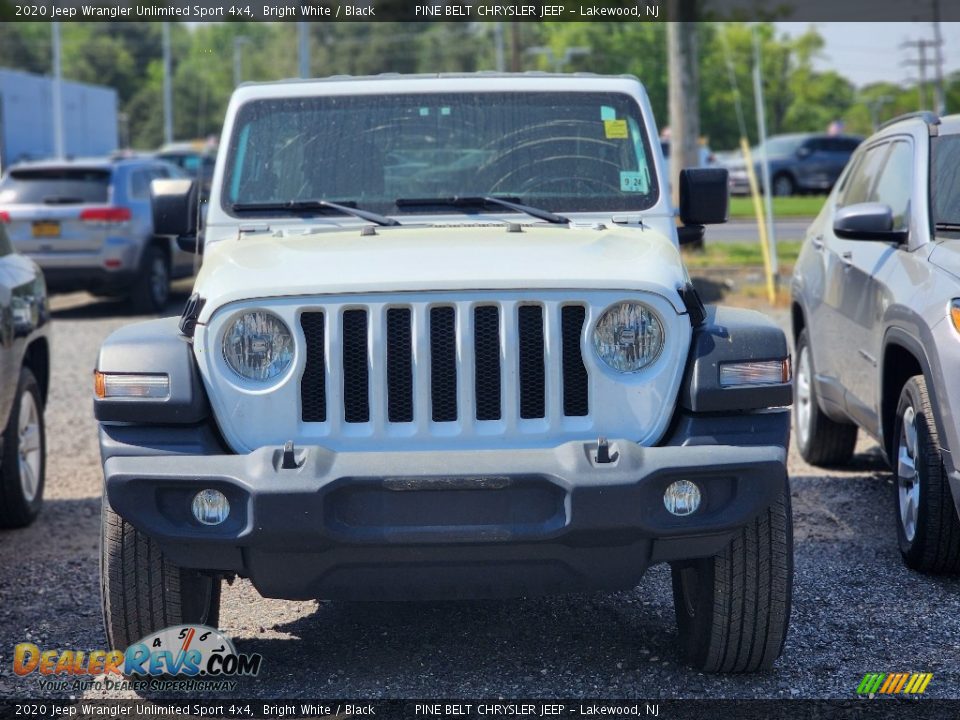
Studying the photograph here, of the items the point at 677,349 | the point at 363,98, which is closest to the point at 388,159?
the point at 363,98

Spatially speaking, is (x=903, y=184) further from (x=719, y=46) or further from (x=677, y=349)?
(x=719, y=46)

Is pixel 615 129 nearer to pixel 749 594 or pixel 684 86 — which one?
pixel 749 594

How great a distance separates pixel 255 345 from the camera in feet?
13.3

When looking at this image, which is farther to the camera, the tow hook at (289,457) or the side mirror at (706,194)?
the side mirror at (706,194)

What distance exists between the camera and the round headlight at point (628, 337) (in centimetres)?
406

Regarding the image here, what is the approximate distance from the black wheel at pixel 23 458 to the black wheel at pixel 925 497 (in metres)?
3.97

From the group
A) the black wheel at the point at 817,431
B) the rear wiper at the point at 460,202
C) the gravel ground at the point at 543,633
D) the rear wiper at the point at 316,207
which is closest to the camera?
the gravel ground at the point at 543,633

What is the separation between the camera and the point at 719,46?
66250 mm

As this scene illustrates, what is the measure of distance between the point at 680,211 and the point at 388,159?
3.88ft

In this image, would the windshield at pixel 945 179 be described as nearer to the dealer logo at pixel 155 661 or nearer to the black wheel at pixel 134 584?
the dealer logo at pixel 155 661

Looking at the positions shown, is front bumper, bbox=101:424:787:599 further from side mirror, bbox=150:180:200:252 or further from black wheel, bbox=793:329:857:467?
black wheel, bbox=793:329:857:467

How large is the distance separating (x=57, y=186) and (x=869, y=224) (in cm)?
1140

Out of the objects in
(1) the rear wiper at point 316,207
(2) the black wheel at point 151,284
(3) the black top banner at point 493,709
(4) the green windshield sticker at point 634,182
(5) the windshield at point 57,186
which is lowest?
(3) the black top banner at point 493,709

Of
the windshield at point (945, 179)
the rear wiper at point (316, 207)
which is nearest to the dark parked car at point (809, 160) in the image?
the windshield at point (945, 179)
